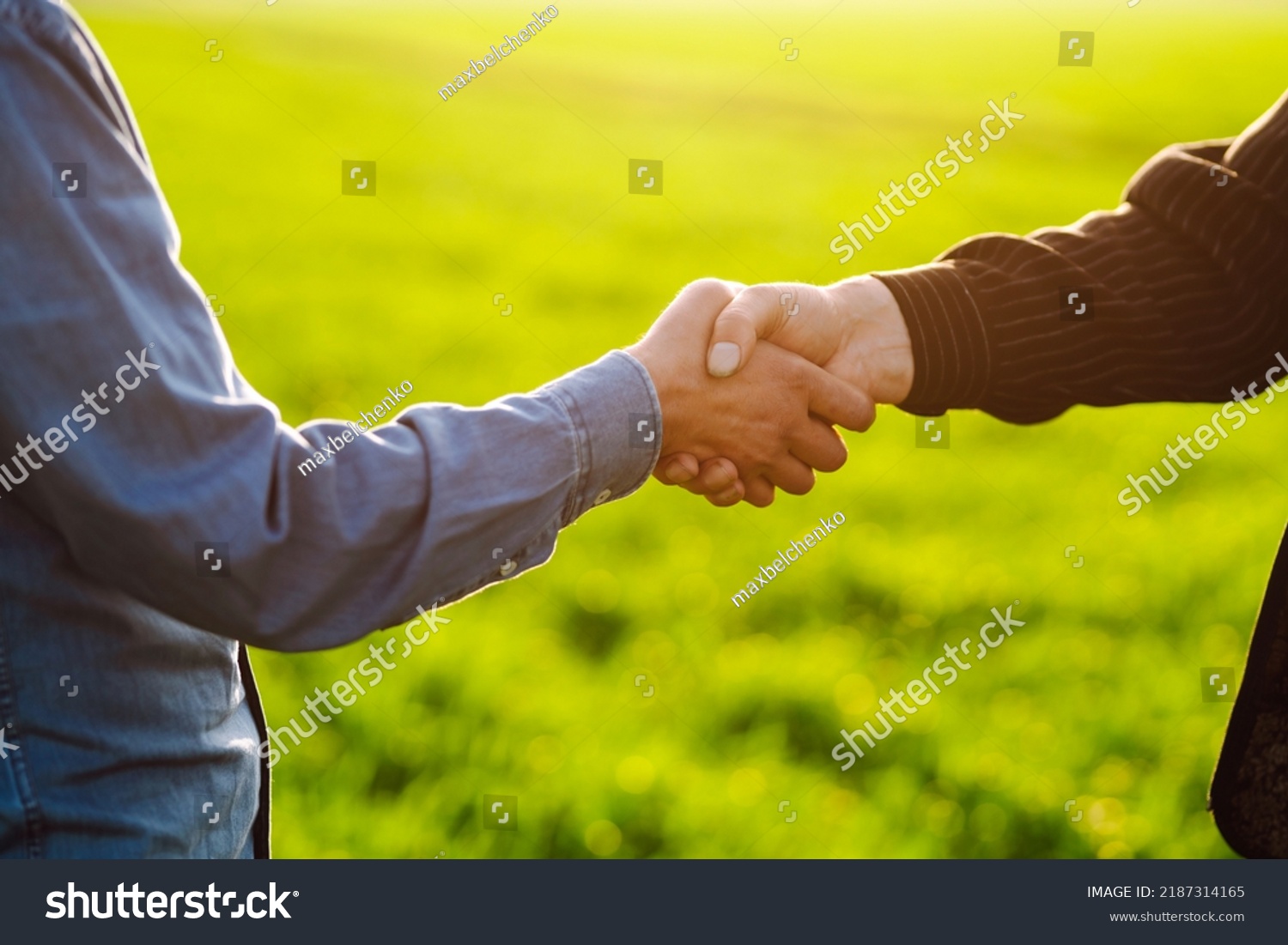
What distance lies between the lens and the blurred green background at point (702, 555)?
145 inches

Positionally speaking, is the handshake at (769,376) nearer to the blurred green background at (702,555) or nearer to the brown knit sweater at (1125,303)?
the brown knit sweater at (1125,303)

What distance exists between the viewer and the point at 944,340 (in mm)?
3035

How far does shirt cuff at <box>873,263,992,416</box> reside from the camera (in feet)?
9.93

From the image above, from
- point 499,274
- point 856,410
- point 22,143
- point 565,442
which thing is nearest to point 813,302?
point 856,410

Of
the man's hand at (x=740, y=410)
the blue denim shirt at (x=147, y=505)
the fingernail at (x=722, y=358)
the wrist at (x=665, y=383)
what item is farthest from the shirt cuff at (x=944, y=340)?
the blue denim shirt at (x=147, y=505)

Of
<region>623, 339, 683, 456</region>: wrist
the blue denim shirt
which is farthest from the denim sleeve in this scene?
<region>623, 339, 683, 456</region>: wrist

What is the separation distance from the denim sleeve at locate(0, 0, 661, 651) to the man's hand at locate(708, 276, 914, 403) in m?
1.38

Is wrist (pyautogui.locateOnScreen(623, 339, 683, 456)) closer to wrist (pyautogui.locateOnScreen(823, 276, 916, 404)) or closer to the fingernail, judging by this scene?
the fingernail

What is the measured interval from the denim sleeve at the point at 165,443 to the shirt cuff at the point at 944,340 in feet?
4.96

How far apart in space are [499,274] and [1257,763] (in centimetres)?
765

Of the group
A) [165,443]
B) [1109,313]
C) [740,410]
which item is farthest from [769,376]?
[165,443]

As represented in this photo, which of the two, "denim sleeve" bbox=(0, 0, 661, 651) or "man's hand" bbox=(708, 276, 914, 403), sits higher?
"denim sleeve" bbox=(0, 0, 661, 651)

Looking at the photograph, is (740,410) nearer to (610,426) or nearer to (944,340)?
(944,340)

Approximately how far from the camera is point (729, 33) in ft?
79.7
